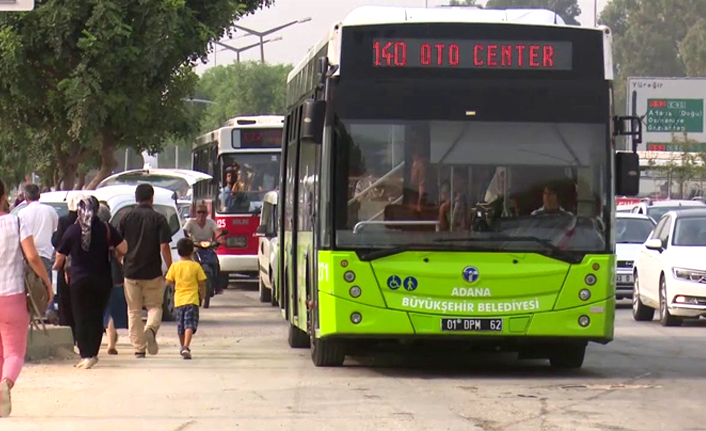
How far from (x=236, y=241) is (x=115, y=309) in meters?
12.8

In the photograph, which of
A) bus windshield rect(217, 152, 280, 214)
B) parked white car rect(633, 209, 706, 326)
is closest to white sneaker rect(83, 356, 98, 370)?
parked white car rect(633, 209, 706, 326)

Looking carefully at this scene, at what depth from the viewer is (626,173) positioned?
1450 cm

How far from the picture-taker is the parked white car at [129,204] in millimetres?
22125

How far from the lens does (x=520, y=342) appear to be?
47.9ft

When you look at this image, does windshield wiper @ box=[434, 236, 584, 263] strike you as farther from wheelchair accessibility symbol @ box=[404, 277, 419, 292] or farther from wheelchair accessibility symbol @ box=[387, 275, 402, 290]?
wheelchair accessibility symbol @ box=[387, 275, 402, 290]

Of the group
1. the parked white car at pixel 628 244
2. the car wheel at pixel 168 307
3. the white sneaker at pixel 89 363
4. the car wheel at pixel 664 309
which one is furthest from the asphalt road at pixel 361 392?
the parked white car at pixel 628 244

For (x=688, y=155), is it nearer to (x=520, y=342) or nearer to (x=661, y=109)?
(x=661, y=109)

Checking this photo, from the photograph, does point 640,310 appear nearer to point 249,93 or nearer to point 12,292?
point 12,292

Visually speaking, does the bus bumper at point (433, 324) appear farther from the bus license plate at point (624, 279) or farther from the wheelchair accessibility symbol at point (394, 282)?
the bus license plate at point (624, 279)

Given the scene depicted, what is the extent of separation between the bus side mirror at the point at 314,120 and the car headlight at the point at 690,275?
9.14 metres

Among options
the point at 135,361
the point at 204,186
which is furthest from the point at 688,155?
the point at 135,361

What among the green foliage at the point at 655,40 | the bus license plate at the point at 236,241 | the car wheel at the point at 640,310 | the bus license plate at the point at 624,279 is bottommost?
the car wheel at the point at 640,310

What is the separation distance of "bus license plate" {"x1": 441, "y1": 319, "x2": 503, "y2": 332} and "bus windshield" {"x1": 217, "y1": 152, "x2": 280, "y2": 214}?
16.1 meters

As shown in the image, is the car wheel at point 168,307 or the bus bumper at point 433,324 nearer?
the bus bumper at point 433,324
